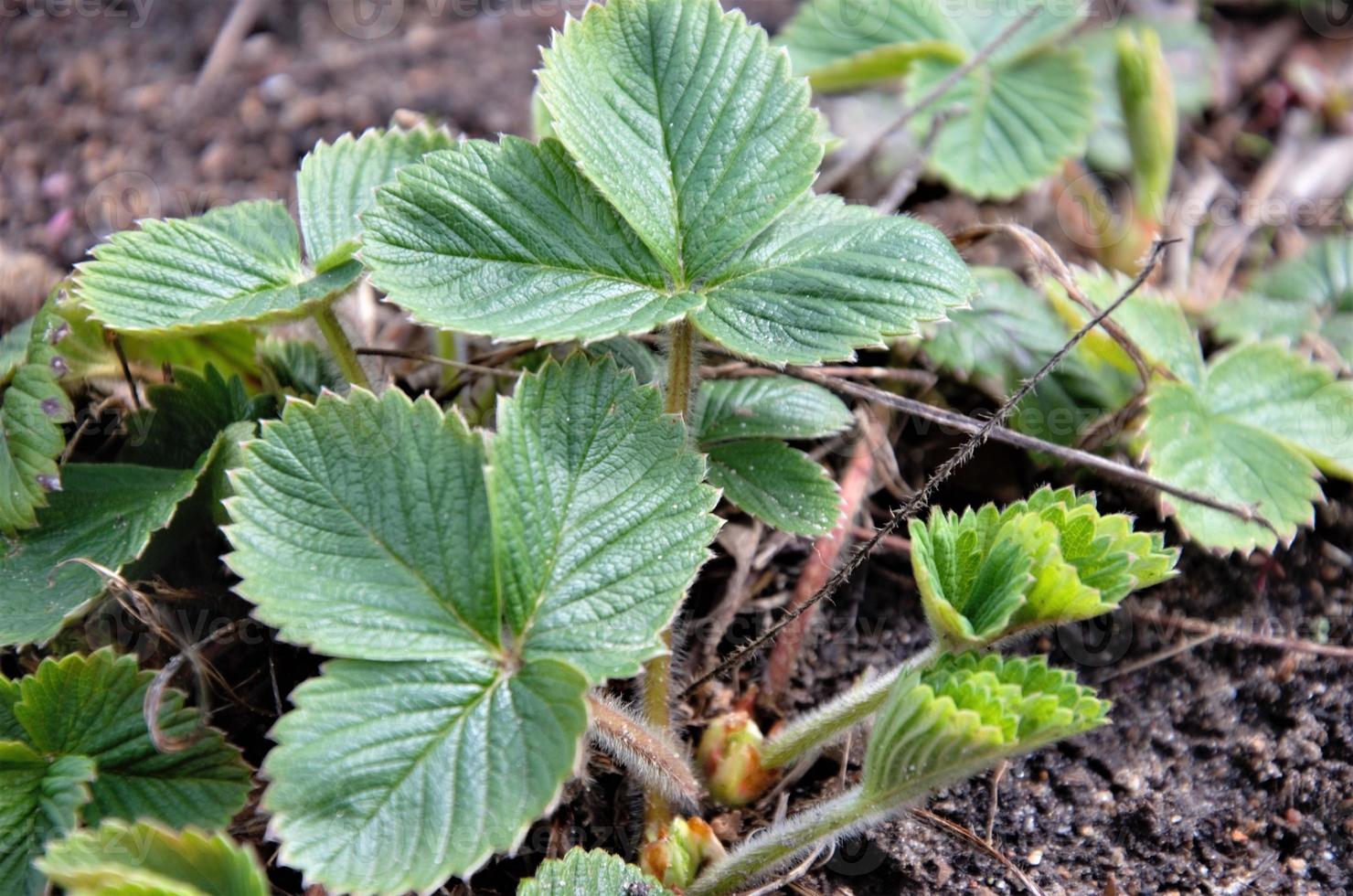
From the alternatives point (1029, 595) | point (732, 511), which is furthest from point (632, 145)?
point (1029, 595)

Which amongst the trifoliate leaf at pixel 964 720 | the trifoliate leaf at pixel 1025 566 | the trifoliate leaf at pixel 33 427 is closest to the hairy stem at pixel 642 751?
the trifoliate leaf at pixel 964 720

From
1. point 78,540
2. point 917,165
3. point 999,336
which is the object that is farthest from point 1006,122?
point 78,540

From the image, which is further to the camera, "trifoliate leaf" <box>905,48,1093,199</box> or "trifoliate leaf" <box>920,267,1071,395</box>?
"trifoliate leaf" <box>905,48,1093,199</box>

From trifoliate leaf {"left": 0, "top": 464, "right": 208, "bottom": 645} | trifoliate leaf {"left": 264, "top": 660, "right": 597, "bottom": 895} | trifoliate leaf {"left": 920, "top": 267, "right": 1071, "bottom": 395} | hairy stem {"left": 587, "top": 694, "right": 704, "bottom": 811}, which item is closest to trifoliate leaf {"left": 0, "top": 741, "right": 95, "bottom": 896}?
trifoliate leaf {"left": 0, "top": 464, "right": 208, "bottom": 645}

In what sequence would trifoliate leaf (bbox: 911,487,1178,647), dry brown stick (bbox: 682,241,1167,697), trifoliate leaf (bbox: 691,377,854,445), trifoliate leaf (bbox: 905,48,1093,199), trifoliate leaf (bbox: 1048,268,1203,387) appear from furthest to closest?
1. trifoliate leaf (bbox: 905,48,1093,199)
2. trifoliate leaf (bbox: 1048,268,1203,387)
3. trifoliate leaf (bbox: 691,377,854,445)
4. dry brown stick (bbox: 682,241,1167,697)
5. trifoliate leaf (bbox: 911,487,1178,647)

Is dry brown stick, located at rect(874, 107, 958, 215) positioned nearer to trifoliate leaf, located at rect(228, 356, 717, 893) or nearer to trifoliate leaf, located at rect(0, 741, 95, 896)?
trifoliate leaf, located at rect(228, 356, 717, 893)

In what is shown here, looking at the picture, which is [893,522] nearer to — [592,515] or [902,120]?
[592,515]

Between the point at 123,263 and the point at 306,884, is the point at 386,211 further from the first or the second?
the point at 306,884
